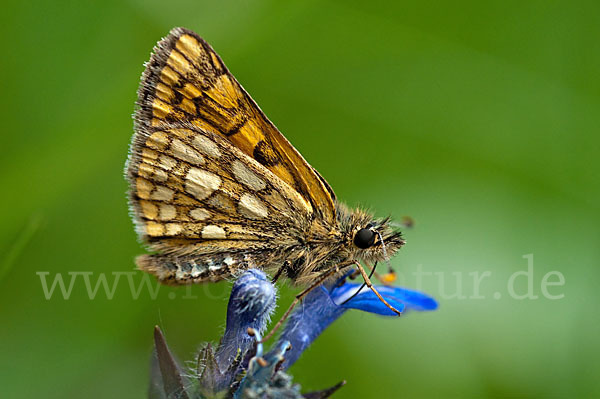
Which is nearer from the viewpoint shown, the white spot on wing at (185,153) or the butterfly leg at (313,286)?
the butterfly leg at (313,286)

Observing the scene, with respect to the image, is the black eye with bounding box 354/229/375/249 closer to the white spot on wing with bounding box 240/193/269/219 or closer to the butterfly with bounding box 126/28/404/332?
the butterfly with bounding box 126/28/404/332

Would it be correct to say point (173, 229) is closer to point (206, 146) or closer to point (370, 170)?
point (206, 146)

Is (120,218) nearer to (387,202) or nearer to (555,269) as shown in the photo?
(387,202)

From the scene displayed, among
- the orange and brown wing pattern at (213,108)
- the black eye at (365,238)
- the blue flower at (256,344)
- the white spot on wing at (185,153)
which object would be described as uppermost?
the orange and brown wing pattern at (213,108)

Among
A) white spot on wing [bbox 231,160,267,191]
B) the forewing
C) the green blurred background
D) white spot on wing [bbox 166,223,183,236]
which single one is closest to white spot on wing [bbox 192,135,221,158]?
the forewing

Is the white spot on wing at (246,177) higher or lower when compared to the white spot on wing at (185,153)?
higher

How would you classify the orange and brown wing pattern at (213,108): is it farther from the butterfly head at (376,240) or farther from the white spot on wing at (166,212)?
the white spot on wing at (166,212)

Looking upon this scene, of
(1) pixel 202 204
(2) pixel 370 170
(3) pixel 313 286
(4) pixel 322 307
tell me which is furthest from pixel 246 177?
(2) pixel 370 170

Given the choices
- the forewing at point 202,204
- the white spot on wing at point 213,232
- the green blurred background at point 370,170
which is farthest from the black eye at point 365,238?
the green blurred background at point 370,170
